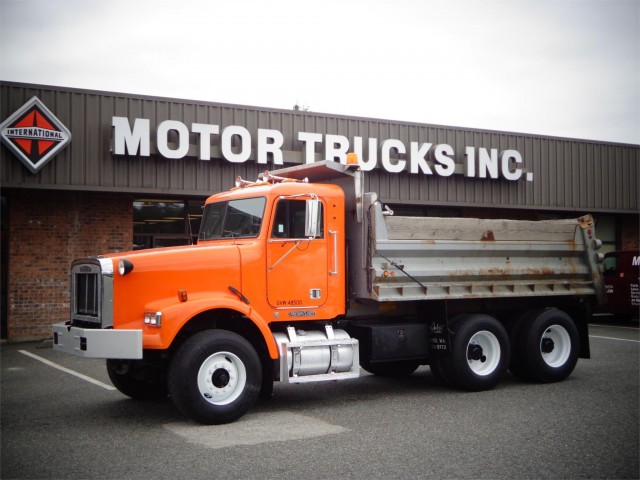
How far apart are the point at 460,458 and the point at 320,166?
14.6 feet

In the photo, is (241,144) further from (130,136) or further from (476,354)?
(476,354)

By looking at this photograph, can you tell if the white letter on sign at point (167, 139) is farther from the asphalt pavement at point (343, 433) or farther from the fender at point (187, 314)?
the fender at point (187, 314)

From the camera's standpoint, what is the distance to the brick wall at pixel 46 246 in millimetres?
15828

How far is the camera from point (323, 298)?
8961mm

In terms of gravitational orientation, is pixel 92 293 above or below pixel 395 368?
above

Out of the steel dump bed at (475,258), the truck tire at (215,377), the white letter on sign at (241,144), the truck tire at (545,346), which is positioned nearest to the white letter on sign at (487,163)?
the white letter on sign at (241,144)

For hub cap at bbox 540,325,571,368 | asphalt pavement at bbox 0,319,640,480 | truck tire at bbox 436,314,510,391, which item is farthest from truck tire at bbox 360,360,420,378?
hub cap at bbox 540,325,571,368

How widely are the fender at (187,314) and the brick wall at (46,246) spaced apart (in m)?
9.07

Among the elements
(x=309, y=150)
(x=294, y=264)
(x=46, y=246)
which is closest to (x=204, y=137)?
(x=309, y=150)

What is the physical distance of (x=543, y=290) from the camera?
10.5m

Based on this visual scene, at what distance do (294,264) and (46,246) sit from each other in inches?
372

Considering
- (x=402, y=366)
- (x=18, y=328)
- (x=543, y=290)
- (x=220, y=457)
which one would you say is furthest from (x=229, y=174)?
(x=220, y=457)

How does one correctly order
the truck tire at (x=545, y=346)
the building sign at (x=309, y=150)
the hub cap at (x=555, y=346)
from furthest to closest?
the building sign at (x=309, y=150)
the hub cap at (x=555, y=346)
the truck tire at (x=545, y=346)

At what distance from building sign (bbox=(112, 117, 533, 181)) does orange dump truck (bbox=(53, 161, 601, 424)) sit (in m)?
6.88
